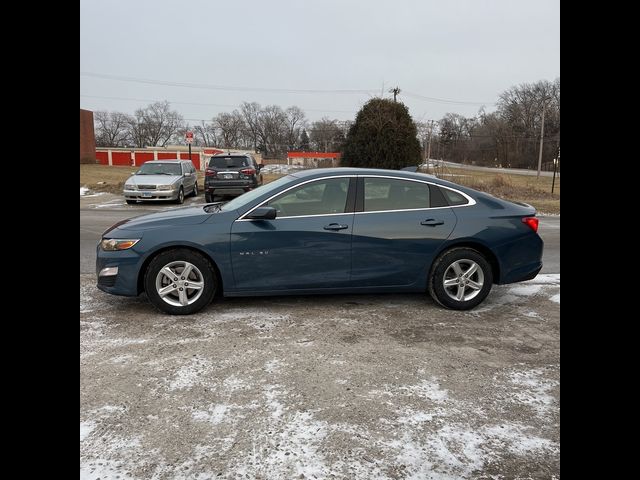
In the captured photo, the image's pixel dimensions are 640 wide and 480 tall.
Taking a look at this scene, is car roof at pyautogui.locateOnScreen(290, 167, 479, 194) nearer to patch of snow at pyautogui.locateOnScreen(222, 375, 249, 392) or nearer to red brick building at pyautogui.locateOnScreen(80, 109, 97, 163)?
patch of snow at pyautogui.locateOnScreen(222, 375, 249, 392)

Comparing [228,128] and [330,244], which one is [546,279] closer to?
[330,244]

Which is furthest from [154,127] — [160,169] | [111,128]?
[160,169]

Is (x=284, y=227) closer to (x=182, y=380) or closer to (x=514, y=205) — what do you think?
(x=182, y=380)

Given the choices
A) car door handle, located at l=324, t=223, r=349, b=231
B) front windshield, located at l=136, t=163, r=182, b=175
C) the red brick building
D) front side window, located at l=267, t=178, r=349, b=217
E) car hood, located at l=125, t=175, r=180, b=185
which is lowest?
car door handle, located at l=324, t=223, r=349, b=231

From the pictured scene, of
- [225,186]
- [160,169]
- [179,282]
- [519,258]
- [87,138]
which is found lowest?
[179,282]

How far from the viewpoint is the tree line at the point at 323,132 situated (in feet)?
229

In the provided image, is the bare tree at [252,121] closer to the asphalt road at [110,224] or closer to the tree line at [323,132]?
the tree line at [323,132]

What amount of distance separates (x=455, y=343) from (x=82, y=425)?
291 centimetres

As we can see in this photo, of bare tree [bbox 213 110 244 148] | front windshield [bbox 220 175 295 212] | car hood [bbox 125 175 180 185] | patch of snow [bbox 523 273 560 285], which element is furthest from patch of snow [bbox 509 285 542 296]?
bare tree [bbox 213 110 244 148]

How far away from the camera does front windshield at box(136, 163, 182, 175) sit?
1668 centimetres

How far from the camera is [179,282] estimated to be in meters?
4.56

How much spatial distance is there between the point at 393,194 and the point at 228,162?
12.0 meters

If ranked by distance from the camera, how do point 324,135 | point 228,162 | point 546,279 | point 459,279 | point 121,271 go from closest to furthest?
1. point 121,271
2. point 459,279
3. point 546,279
4. point 228,162
5. point 324,135
